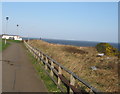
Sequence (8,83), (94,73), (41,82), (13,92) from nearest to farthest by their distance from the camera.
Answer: (13,92) → (8,83) → (41,82) → (94,73)

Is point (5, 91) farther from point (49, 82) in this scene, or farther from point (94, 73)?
point (94, 73)

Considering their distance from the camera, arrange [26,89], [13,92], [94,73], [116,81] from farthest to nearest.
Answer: [94,73] → [116,81] → [26,89] → [13,92]

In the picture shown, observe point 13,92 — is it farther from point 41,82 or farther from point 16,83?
point 41,82

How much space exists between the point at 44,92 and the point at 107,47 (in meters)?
26.8

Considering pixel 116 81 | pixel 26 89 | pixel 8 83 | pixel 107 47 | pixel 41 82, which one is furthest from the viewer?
pixel 107 47

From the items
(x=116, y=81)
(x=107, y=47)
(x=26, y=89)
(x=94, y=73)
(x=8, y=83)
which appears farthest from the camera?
(x=107, y=47)

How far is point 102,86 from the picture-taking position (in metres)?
9.90

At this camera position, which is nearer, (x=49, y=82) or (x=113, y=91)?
(x=113, y=91)

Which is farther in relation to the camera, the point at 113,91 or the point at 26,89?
the point at 113,91

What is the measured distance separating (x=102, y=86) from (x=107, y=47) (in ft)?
79.5

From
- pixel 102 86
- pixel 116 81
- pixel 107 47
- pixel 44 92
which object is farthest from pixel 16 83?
pixel 107 47

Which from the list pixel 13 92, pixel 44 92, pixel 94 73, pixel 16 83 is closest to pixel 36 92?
pixel 44 92

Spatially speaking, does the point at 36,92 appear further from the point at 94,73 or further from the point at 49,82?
the point at 94,73

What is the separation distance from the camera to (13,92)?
7.59m
